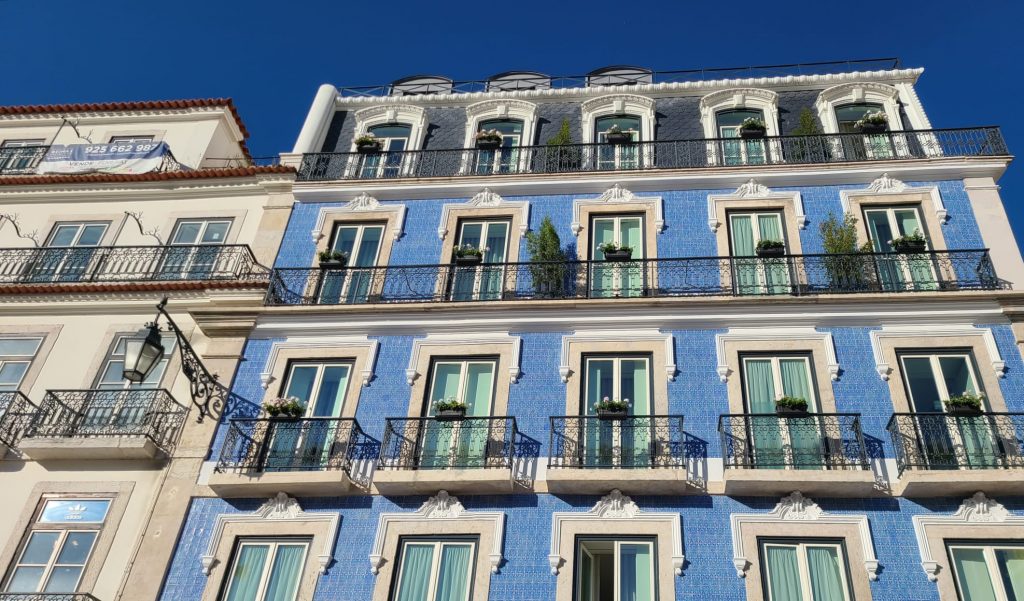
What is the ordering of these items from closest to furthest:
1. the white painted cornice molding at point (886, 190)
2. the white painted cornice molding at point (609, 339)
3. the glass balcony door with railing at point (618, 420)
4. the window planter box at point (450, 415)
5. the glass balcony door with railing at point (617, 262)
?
the glass balcony door with railing at point (618, 420), the window planter box at point (450, 415), the white painted cornice molding at point (609, 339), the glass balcony door with railing at point (617, 262), the white painted cornice molding at point (886, 190)

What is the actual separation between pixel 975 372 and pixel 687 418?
4.21 metres

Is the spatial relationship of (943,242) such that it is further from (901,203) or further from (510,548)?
(510,548)

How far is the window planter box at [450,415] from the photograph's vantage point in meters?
12.8

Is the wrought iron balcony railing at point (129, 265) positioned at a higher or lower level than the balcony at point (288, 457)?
higher

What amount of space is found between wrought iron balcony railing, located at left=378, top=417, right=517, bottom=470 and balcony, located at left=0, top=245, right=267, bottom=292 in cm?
476

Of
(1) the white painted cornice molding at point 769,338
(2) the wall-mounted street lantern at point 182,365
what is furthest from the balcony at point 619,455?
(2) the wall-mounted street lantern at point 182,365

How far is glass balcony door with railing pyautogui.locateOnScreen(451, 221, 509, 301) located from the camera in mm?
14820

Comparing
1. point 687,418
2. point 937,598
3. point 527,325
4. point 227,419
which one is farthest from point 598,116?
point 937,598

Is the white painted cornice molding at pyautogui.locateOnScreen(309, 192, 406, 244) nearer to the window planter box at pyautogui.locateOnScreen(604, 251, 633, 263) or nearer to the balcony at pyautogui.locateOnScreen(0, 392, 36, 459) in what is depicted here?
the window planter box at pyautogui.locateOnScreen(604, 251, 633, 263)

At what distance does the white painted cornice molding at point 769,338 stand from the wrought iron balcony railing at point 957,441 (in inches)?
55.2

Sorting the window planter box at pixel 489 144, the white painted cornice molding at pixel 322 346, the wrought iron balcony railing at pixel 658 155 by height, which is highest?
the window planter box at pixel 489 144

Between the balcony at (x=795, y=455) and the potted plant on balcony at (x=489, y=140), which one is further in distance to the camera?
the potted plant on balcony at (x=489, y=140)

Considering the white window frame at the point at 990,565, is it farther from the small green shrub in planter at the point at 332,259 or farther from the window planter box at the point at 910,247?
the small green shrub in planter at the point at 332,259

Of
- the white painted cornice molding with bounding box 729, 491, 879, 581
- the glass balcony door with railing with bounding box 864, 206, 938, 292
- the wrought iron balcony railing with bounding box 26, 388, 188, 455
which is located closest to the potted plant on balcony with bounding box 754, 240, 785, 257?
the glass balcony door with railing with bounding box 864, 206, 938, 292
